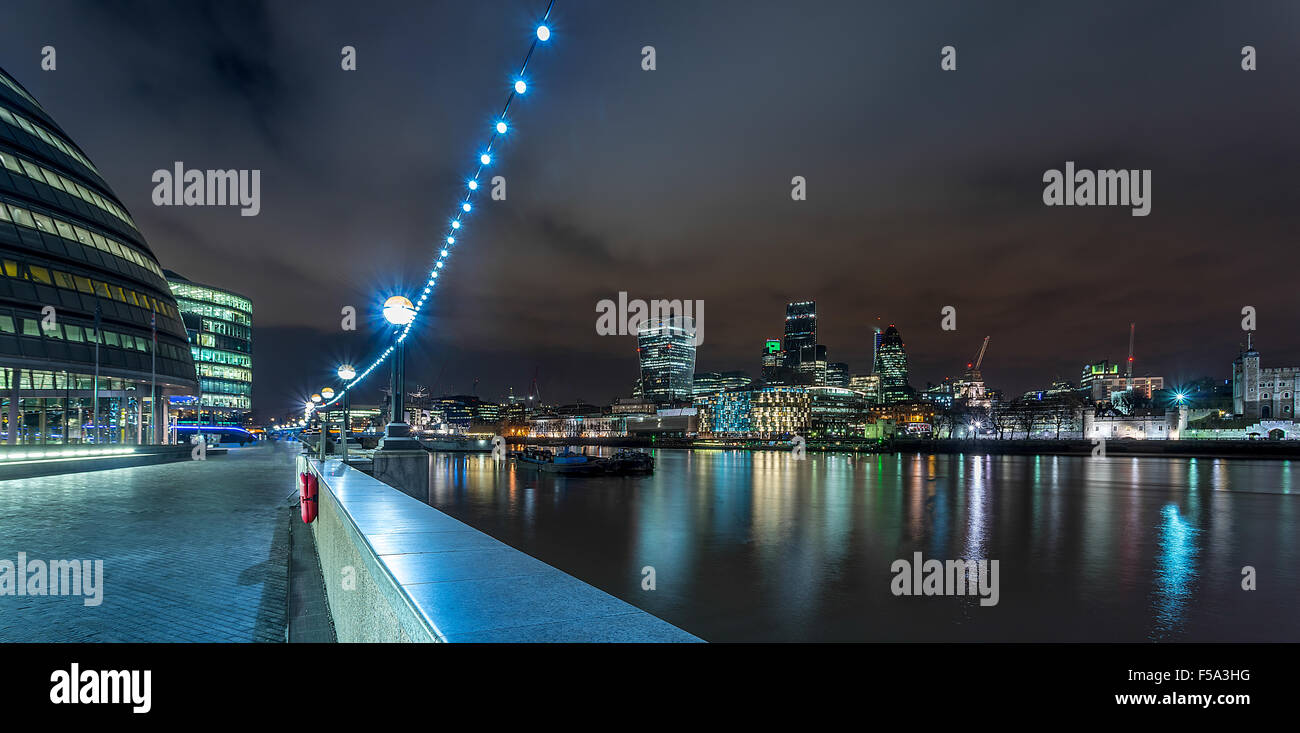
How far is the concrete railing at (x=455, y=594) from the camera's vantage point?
129 inches

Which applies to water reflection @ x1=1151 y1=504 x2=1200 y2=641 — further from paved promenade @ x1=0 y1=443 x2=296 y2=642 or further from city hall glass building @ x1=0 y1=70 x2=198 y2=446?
city hall glass building @ x1=0 y1=70 x2=198 y2=446

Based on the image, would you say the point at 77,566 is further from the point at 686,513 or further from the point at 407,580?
the point at 686,513

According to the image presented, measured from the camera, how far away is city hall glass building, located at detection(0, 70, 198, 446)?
116 feet

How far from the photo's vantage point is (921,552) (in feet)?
74.2

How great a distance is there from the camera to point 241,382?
104 meters

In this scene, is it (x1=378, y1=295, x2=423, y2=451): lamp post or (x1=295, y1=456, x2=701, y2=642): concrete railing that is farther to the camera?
(x1=378, y1=295, x2=423, y2=451): lamp post

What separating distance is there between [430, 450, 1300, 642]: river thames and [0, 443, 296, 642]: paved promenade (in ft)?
27.9

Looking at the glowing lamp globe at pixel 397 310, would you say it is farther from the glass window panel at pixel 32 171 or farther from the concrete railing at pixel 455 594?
the glass window panel at pixel 32 171

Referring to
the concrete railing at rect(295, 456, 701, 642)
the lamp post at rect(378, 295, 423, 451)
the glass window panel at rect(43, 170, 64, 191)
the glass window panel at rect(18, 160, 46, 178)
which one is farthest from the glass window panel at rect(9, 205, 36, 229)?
the concrete railing at rect(295, 456, 701, 642)

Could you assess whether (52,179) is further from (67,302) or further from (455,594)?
(455,594)
